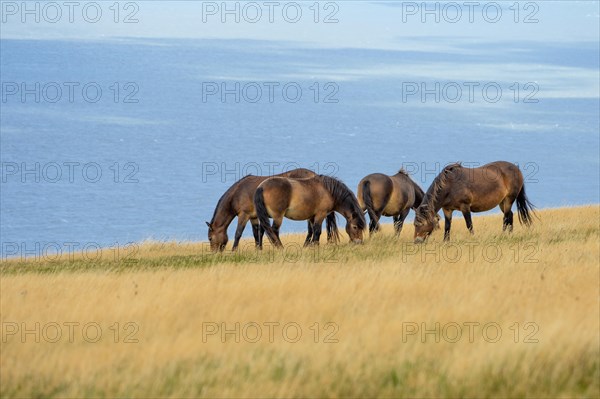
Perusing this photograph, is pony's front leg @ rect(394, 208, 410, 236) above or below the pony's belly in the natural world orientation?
below

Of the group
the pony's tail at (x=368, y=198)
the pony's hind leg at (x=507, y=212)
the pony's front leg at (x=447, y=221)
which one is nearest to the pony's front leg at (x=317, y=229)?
the pony's front leg at (x=447, y=221)

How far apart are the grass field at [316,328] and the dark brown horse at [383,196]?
6.31m

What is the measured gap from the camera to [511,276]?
1465 cm

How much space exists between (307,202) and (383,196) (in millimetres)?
3577

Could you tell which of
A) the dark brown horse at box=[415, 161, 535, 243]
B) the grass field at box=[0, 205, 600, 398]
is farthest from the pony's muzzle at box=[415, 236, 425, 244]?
the grass field at box=[0, 205, 600, 398]

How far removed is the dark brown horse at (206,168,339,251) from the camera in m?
21.7

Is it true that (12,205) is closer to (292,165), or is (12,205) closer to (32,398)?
(292,165)

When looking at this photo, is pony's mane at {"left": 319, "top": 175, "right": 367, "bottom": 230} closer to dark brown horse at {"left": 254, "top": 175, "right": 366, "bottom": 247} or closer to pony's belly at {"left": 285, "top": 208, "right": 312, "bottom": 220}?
dark brown horse at {"left": 254, "top": 175, "right": 366, "bottom": 247}

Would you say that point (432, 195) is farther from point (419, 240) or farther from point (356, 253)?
point (356, 253)

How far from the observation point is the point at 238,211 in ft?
71.7

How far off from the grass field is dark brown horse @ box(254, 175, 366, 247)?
11.1 feet

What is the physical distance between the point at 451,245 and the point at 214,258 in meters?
4.52

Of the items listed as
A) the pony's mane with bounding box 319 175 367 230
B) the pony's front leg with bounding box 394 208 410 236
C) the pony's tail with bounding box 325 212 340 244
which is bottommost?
the pony's front leg with bounding box 394 208 410 236

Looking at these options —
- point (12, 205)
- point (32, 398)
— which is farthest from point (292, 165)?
point (32, 398)
